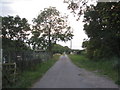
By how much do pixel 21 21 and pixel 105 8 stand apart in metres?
33.0

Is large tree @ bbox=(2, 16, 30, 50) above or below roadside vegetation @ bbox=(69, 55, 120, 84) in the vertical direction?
above

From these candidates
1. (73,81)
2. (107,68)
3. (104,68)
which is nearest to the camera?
(73,81)

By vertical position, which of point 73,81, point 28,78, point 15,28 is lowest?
point 73,81

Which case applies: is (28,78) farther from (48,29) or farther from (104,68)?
(48,29)

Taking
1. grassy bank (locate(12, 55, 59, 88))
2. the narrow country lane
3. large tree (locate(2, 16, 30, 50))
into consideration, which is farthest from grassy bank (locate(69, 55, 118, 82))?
large tree (locate(2, 16, 30, 50))

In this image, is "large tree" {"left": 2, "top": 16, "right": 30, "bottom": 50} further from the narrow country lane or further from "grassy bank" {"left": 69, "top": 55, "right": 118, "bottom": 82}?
the narrow country lane

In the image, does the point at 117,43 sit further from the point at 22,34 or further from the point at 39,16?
the point at 39,16

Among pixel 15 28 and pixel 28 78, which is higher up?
pixel 15 28

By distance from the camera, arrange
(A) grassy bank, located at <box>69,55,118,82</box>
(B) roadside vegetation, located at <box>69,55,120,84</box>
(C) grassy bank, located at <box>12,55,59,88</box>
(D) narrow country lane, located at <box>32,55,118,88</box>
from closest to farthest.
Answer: (C) grassy bank, located at <box>12,55,59,88</box>, (D) narrow country lane, located at <box>32,55,118,88</box>, (B) roadside vegetation, located at <box>69,55,120,84</box>, (A) grassy bank, located at <box>69,55,118,82</box>

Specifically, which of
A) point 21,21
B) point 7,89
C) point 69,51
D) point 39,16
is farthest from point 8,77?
point 69,51

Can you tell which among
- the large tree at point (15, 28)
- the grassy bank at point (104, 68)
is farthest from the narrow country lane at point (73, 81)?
the large tree at point (15, 28)

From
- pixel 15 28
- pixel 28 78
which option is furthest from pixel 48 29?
pixel 28 78

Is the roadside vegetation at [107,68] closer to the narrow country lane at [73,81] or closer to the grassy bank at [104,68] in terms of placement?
the grassy bank at [104,68]

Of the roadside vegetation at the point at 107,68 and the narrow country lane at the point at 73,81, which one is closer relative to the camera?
the narrow country lane at the point at 73,81
